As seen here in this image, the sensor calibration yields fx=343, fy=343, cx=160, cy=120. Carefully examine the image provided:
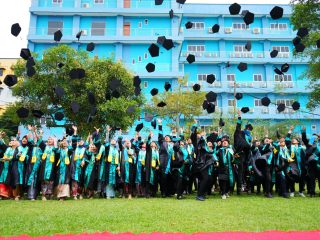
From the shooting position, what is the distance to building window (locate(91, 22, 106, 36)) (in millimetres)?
27469

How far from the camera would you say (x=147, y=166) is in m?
9.53

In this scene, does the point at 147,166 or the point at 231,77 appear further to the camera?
the point at 231,77

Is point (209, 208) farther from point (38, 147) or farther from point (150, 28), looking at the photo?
point (150, 28)

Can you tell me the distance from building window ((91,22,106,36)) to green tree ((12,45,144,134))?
988 centimetres

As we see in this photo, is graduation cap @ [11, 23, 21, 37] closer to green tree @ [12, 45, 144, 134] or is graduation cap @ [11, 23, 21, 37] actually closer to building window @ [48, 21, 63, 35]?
green tree @ [12, 45, 144, 134]

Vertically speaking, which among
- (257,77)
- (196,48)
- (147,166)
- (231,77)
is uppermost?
(196,48)

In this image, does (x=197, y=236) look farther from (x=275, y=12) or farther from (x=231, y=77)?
(x=231, y=77)

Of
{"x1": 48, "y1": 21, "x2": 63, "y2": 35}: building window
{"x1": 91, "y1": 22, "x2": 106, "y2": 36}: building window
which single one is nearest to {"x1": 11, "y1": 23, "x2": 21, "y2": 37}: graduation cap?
{"x1": 91, "y1": 22, "x2": 106, "y2": 36}: building window

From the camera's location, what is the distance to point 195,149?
381 inches

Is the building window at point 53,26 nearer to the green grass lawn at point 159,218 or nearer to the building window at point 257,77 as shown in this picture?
the building window at point 257,77

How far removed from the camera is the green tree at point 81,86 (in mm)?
17250

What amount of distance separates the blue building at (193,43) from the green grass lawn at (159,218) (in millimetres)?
18884

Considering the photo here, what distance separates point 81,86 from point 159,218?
13.2 metres

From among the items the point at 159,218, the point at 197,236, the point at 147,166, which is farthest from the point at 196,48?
the point at 197,236
